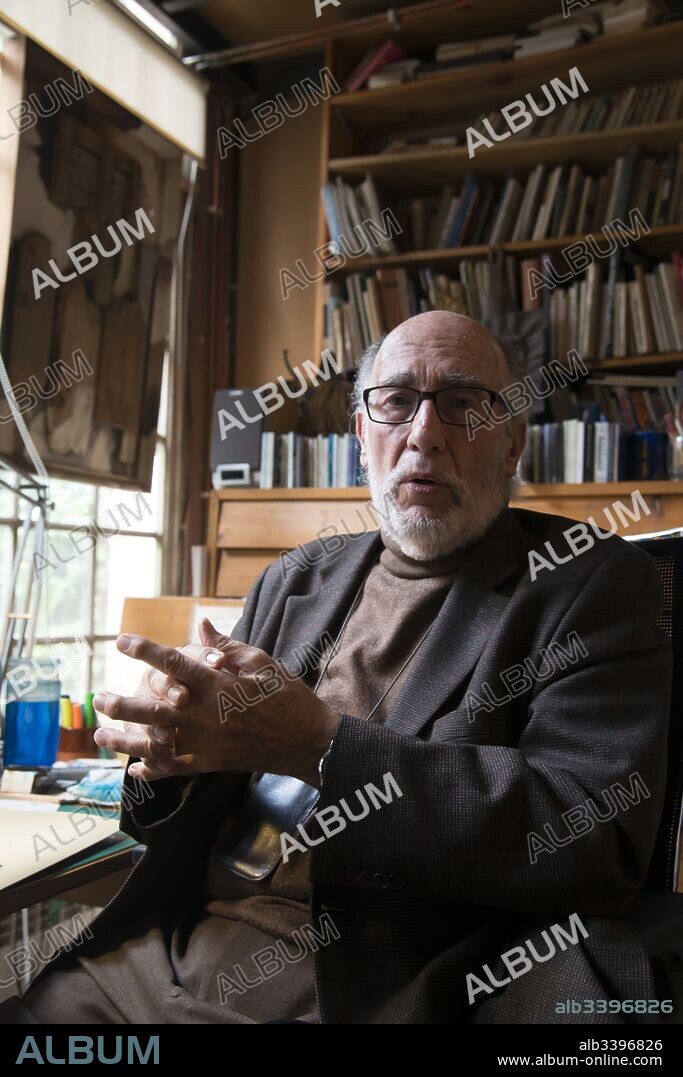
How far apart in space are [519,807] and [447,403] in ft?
2.26

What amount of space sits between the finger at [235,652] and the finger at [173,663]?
6 centimetres

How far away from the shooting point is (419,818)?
37.7 inches

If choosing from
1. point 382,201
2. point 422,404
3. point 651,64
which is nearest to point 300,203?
point 382,201

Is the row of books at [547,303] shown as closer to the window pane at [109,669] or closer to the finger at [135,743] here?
the window pane at [109,669]

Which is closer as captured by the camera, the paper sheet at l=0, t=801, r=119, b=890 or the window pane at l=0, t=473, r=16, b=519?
the paper sheet at l=0, t=801, r=119, b=890

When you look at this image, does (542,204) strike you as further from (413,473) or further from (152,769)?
(152,769)

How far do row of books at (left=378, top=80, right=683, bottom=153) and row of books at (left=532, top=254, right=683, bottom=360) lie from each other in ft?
1.66

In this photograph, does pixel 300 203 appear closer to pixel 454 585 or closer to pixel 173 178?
pixel 173 178

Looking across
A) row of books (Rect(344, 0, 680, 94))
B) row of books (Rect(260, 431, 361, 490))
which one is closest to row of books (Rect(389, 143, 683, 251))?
row of books (Rect(344, 0, 680, 94))

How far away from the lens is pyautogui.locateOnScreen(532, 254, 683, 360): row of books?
115 inches

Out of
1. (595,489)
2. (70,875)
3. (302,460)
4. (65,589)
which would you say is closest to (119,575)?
(65,589)

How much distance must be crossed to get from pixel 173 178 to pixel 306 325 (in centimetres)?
80

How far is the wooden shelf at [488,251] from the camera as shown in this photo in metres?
2.95

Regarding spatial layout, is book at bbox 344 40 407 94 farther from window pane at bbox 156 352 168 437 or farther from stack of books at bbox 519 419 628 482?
stack of books at bbox 519 419 628 482
